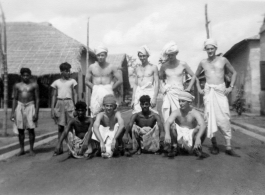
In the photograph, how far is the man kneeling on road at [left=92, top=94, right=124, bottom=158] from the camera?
550 centimetres

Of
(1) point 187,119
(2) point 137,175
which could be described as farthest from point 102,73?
(2) point 137,175

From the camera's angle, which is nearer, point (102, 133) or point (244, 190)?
point (244, 190)

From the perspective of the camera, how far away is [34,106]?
6367 millimetres

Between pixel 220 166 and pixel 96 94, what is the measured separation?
267cm

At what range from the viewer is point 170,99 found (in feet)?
20.1

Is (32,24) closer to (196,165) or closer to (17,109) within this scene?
(17,109)

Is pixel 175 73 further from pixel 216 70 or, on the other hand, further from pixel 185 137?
pixel 185 137

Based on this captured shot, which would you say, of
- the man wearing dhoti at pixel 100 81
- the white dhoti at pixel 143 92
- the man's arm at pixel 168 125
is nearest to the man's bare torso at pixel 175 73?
the white dhoti at pixel 143 92

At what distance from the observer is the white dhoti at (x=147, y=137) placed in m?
5.70

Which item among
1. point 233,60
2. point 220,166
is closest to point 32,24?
point 233,60

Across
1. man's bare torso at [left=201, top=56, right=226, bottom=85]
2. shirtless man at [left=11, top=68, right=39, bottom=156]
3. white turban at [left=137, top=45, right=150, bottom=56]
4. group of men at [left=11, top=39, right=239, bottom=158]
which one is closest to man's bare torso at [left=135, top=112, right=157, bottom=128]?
group of men at [left=11, top=39, right=239, bottom=158]

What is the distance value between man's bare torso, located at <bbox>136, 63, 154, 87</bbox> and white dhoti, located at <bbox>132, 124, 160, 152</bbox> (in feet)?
3.22

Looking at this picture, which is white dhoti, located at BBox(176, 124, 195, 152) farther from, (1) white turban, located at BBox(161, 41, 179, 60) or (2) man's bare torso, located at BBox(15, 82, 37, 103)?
(2) man's bare torso, located at BBox(15, 82, 37, 103)

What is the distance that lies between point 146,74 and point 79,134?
1.70m
